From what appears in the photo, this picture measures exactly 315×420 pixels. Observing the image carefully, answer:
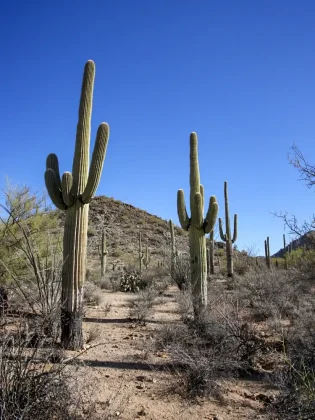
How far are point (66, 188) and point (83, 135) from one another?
1.26 metres

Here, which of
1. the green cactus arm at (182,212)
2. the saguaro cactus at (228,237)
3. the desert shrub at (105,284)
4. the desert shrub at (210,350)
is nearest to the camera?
the desert shrub at (210,350)

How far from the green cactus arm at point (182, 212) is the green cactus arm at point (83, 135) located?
343 centimetres

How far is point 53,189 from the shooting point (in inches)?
311

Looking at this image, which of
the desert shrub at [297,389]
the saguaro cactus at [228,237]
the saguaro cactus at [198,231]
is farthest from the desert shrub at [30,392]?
the saguaro cactus at [228,237]

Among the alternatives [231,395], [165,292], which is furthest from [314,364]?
[165,292]

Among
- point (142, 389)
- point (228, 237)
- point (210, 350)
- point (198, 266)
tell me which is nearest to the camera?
point (142, 389)

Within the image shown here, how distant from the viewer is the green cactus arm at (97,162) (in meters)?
7.58

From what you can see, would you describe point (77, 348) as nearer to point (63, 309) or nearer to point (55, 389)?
point (63, 309)

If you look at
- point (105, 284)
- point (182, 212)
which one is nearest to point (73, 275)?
point (182, 212)

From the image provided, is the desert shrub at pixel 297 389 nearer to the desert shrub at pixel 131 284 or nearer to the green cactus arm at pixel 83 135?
the green cactus arm at pixel 83 135

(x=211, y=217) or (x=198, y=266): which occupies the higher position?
(x=211, y=217)

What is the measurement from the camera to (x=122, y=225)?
42.5m

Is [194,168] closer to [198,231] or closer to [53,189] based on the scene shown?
[198,231]

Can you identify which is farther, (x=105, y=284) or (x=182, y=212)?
(x=105, y=284)
